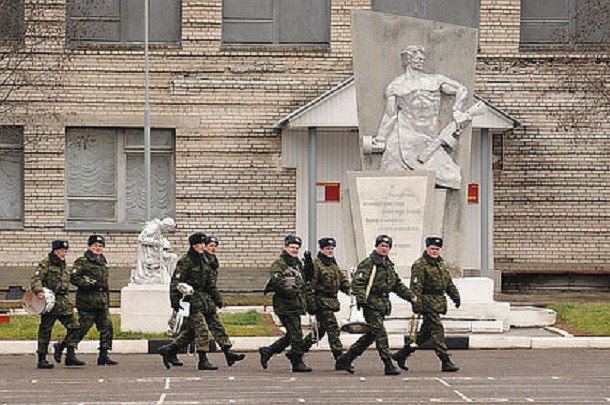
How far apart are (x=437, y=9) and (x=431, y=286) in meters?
15.6

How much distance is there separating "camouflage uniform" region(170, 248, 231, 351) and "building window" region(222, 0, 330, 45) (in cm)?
1485

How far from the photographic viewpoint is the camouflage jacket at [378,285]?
734 inches

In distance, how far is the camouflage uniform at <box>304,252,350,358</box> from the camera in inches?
749

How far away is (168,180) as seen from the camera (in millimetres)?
33594

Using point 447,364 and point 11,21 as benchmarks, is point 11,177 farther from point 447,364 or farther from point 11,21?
point 447,364

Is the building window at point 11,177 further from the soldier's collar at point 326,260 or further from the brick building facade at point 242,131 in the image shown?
the soldier's collar at point 326,260

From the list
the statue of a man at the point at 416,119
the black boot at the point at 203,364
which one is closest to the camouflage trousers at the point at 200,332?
the black boot at the point at 203,364

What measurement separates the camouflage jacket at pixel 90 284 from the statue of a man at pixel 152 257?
2765mm

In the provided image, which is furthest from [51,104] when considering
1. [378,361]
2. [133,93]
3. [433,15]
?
[378,361]

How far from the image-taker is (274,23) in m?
33.7

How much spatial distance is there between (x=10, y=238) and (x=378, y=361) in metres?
14.5

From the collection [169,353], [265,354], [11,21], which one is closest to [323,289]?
[265,354]

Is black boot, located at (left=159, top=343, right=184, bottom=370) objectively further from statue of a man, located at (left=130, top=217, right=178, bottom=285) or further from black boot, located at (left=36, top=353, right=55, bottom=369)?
statue of a man, located at (left=130, top=217, right=178, bottom=285)

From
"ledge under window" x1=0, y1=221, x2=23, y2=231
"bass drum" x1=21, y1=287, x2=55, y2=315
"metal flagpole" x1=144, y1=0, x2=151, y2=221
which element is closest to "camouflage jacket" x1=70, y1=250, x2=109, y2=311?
"bass drum" x1=21, y1=287, x2=55, y2=315
